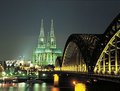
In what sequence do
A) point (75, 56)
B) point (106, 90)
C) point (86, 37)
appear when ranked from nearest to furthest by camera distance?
point (106, 90) → point (86, 37) → point (75, 56)

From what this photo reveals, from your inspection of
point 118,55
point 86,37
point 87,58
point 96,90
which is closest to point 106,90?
point 96,90

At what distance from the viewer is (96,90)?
10212cm

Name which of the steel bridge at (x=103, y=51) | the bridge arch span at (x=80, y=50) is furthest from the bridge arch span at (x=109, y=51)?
the bridge arch span at (x=80, y=50)

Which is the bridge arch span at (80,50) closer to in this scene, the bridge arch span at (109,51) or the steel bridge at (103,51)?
the steel bridge at (103,51)

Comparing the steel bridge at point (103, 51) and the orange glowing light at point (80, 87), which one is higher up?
the steel bridge at point (103, 51)

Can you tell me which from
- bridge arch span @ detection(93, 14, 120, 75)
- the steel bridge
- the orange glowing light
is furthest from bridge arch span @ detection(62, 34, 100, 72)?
the orange glowing light

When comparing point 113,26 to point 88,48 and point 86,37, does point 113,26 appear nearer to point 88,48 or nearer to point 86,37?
point 88,48

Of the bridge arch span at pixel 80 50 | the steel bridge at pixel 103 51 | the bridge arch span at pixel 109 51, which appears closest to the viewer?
the bridge arch span at pixel 109 51

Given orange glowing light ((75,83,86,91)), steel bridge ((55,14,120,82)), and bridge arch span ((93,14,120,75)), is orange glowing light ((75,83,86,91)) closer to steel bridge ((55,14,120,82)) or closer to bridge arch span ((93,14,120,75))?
steel bridge ((55,14,120,82))

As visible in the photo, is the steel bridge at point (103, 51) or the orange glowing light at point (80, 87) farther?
the orange glowing light at point (80, 87)

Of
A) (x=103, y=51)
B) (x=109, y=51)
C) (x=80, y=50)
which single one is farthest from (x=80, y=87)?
(x=80, y=50)

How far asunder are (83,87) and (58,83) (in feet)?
238

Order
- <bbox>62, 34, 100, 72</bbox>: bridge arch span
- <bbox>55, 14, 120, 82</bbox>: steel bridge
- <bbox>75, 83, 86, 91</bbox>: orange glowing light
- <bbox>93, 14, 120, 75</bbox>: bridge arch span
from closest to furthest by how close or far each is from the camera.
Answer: <bbox>93, 14, 120, 75</bbox>: bridge arch span
<bbox>55, 14, 120, 82</bbox>: steel bridge
<bbox>75, 83, 86, 91</bbox>: orange glowing light
<bbox>62, 34, 100, 72</bbox>: bridge arch span

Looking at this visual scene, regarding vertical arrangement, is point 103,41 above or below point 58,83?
above
